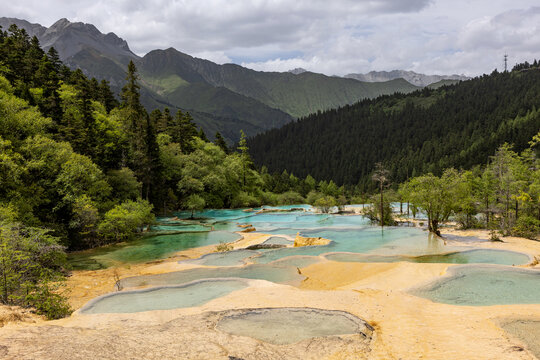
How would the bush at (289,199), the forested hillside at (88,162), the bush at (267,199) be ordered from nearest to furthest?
the forested hillside at (88,162), the bush at (267,199), the bush at (289,199)

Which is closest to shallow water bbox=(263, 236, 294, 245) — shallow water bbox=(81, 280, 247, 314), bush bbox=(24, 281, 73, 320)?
shallow water bbox=(81, 280, 247, 314)

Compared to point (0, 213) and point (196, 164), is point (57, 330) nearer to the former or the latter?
point (0, 213)

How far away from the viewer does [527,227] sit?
30.3 metres

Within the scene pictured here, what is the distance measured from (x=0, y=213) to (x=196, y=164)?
4083 cm

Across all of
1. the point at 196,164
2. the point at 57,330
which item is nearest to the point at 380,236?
the point at 57,330

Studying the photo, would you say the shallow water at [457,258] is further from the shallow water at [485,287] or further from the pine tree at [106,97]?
the pine tree at [106,97]

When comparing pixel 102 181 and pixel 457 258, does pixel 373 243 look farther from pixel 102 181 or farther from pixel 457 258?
pixel 102 181

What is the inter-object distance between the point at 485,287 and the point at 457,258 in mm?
8009


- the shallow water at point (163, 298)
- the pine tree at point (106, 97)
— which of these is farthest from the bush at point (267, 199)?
the shallow water at point (163, 298)

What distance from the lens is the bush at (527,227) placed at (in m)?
29.7

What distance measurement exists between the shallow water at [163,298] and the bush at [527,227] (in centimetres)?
2819

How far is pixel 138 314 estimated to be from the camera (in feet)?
38.2

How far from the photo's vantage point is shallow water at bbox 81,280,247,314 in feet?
43.0

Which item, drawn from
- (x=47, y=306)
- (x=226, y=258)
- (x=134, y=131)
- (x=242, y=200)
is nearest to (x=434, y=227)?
(x=226, y=258)
